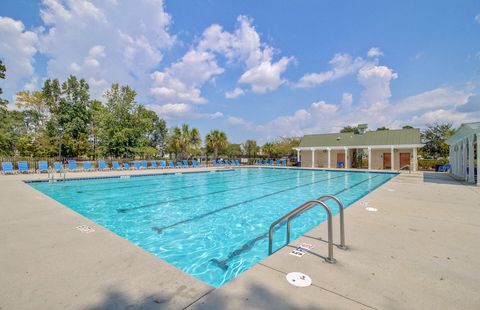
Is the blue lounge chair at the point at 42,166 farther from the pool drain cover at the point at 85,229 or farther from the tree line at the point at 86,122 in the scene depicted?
the pool drain cover at the point at 85,229

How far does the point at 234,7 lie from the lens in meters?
13.5

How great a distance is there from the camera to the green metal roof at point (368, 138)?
2095 centimetres

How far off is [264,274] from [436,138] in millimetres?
36678

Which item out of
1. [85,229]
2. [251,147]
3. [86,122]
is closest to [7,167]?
[85,229]

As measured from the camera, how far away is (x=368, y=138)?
23.2m

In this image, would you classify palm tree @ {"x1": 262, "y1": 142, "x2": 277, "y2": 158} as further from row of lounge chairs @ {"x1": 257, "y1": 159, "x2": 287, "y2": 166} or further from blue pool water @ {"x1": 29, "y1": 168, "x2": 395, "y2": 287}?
blue pool water @ {"x1": 29, "y1": 168, "x2": 395, "y2": 287}

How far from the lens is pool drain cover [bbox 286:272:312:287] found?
2139 millimetres

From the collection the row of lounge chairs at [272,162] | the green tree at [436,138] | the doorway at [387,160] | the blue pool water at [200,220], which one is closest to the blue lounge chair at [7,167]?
the blue pool water at [200,220]

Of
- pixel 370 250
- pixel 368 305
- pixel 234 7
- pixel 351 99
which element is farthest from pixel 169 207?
pixel 351 99

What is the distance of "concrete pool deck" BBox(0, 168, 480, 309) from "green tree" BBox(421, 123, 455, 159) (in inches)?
1259

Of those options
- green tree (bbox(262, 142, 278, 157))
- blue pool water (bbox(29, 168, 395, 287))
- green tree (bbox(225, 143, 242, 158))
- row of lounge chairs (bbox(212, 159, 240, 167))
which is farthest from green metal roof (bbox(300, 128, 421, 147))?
green tree (bbox(225, 143, 242, 158))

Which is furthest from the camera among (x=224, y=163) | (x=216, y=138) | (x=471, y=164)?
(x=224, y=163)

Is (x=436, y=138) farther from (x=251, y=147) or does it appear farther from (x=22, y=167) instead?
(x=22, y=167)

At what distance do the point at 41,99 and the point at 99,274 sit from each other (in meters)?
37.9
